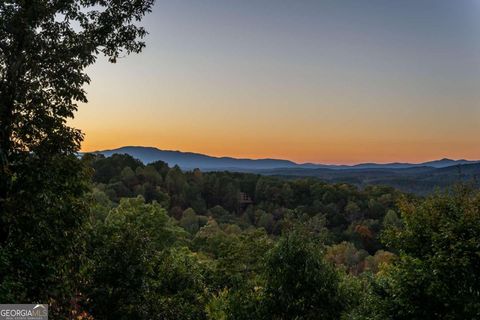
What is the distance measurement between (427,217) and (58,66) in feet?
44.8

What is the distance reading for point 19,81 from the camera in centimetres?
1195

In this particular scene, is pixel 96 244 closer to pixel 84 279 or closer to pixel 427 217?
pixel 84 279

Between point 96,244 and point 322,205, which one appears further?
point 322,205

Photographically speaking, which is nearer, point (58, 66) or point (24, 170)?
point (24, 170)

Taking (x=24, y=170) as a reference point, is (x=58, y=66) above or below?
above

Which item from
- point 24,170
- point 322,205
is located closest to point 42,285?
point 24,170

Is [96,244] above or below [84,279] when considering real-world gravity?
above

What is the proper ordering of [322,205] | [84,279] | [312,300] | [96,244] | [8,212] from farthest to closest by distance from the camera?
[322,205]
[312,300]
[96,244]
[84,279]
[8,212]

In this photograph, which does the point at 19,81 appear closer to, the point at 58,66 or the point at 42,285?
the point at 58,66

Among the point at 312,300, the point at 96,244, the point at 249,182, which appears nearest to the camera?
the point at 96,244

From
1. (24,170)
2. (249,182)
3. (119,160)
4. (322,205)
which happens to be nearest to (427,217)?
(24,170)

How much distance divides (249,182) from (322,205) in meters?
47.7

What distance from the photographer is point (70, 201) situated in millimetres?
12445

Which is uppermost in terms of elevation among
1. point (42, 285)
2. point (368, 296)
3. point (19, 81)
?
point (19, 81)
